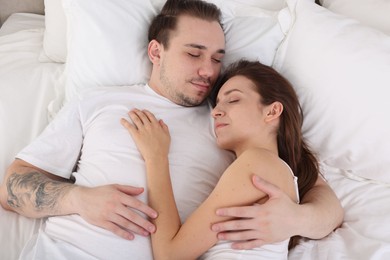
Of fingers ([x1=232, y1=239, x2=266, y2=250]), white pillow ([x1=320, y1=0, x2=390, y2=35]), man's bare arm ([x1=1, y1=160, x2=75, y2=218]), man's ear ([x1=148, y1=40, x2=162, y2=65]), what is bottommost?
man's bare arm ([x1=1, y1=160, x2=75, y2=218])

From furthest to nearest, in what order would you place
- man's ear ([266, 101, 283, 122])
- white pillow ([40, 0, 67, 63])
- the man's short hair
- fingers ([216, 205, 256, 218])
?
1. white pillow ([40, 0, 67, 63])
2. the man's short hair
3. man's ear ([266, 101, 283, 122])
4. fingers ([216, 205, 256, 218])

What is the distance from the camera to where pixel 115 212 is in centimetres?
99

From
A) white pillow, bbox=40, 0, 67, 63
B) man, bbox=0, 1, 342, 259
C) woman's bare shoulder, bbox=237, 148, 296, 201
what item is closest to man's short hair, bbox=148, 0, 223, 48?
man, bbox=0, 1, 342, 259

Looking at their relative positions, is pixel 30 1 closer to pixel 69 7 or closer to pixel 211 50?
pixel 69 7

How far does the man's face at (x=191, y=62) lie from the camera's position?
4.35 feet

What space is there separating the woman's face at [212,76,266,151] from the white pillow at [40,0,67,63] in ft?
2.83

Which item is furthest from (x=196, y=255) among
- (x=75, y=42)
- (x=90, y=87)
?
(x=75, y=42)

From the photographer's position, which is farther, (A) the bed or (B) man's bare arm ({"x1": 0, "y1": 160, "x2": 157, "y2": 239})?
(A) the bed

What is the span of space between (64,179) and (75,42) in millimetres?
550

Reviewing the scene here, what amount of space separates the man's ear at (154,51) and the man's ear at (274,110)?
1.60ft

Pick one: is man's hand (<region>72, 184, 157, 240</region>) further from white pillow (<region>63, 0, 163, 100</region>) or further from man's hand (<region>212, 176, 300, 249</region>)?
white pillow (<region>63, 0, 163, 100</region>)

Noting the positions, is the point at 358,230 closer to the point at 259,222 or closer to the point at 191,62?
the point at 259,222

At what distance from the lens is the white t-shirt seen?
3.28 ft

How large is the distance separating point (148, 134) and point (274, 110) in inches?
15.2
